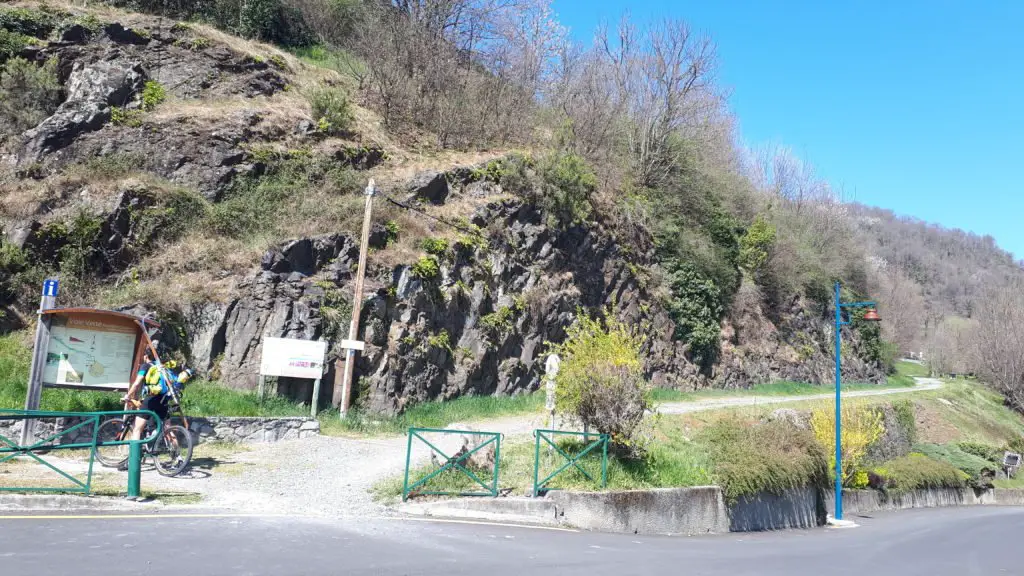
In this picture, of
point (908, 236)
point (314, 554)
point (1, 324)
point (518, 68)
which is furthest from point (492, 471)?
point (908, 236)

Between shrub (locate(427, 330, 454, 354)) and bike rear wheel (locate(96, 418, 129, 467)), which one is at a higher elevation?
shrub (locate(427, 330, 454, 354))

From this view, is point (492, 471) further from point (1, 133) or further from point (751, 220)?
point (751, 220)

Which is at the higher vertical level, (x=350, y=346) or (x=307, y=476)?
(x=350, y=346)

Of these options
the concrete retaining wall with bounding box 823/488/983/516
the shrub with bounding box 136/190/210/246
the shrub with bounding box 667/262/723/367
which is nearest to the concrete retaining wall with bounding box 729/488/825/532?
the concrete retaining wall with bounding box 823/488/983/516

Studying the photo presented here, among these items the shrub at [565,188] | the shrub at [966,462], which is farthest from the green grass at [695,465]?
the shrub at [966,462]

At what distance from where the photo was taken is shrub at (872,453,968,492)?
24.6m

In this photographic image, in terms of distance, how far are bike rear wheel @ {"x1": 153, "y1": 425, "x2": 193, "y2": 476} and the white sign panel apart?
4.18m

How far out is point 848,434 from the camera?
837 inches

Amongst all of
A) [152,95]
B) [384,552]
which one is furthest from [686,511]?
[152,95]

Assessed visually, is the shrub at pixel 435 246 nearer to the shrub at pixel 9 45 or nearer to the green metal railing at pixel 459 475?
the green metal railing at pixel 459 475

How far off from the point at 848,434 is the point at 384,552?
18.4 meters

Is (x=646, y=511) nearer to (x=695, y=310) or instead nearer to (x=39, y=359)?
(x=39, y=359)

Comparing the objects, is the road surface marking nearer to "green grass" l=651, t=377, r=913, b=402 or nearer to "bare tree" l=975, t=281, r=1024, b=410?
"green grass" l=651, t=377, r=913, b=402

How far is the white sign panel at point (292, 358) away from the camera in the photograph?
49.9ft
